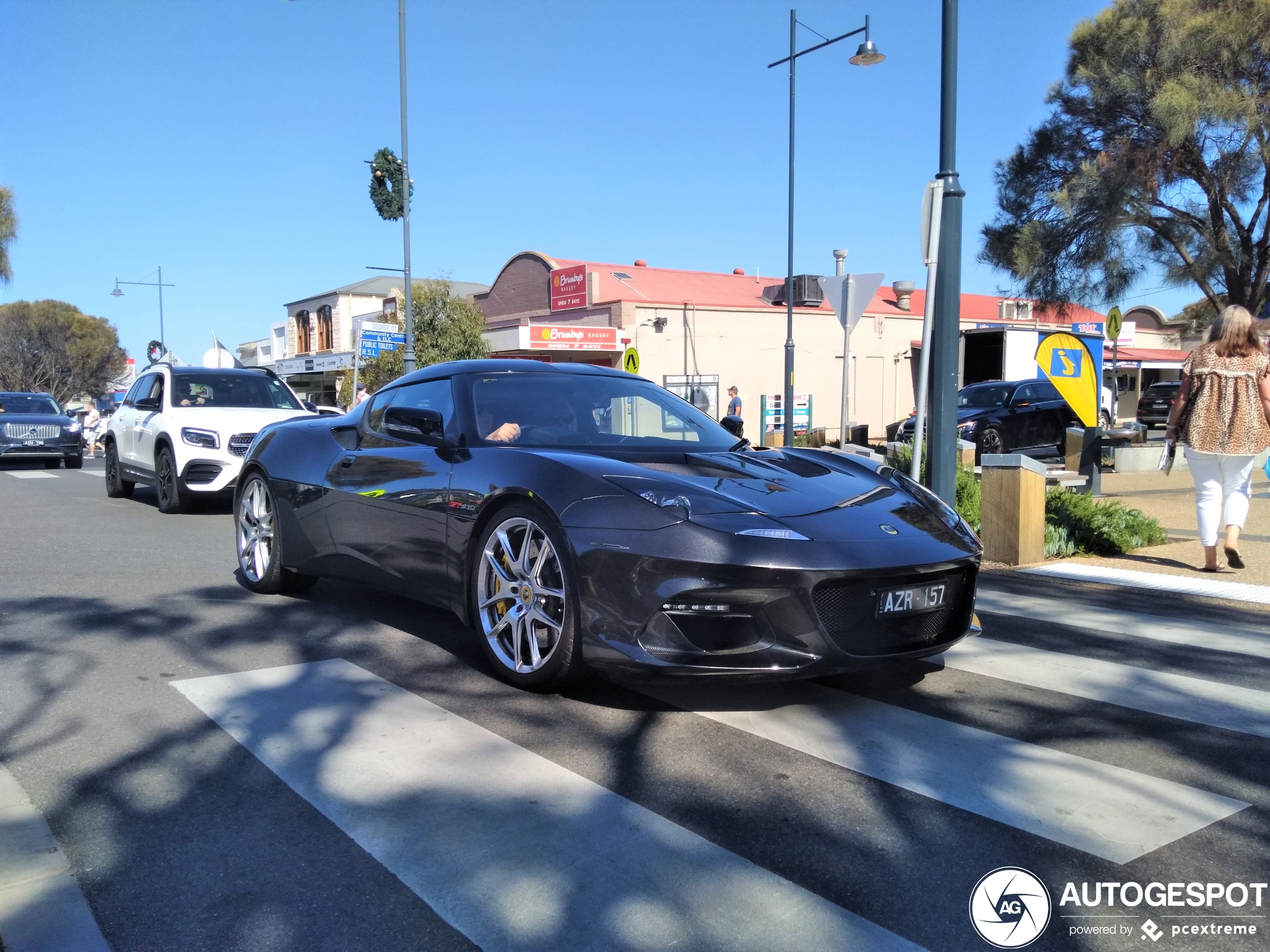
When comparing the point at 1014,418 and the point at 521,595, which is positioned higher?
the point at 1014,418

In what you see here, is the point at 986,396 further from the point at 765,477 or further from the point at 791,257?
the point at 765,477

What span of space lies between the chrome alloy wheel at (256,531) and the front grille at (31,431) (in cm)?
1561

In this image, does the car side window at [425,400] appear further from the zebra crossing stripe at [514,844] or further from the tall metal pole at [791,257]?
the tall metal pole at [791,257]

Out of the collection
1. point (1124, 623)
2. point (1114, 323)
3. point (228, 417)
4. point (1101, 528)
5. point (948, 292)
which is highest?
point (1114, 323)

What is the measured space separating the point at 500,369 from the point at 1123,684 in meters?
3.14

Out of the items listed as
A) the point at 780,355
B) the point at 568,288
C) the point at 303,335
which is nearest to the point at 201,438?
the point at 568,288

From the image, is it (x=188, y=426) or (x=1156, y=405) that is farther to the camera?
(x=1156, y=405)

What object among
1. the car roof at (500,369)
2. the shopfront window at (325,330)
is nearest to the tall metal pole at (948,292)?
the car roof at (500,369)

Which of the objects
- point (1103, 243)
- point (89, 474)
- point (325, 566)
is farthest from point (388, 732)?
point (1103, 243)

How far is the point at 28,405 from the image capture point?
66.9 feet

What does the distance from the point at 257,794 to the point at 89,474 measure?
17.2 meters

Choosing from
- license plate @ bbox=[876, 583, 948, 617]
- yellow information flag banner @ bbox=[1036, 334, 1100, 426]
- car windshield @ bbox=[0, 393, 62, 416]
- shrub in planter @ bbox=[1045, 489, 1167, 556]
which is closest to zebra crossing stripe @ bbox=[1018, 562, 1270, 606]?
shrub in planter @ bbox=[1045, 489, 1167, 556]

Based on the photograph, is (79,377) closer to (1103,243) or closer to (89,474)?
(89,474)

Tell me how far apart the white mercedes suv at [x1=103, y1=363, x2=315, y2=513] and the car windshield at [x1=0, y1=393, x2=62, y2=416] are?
9.15m
